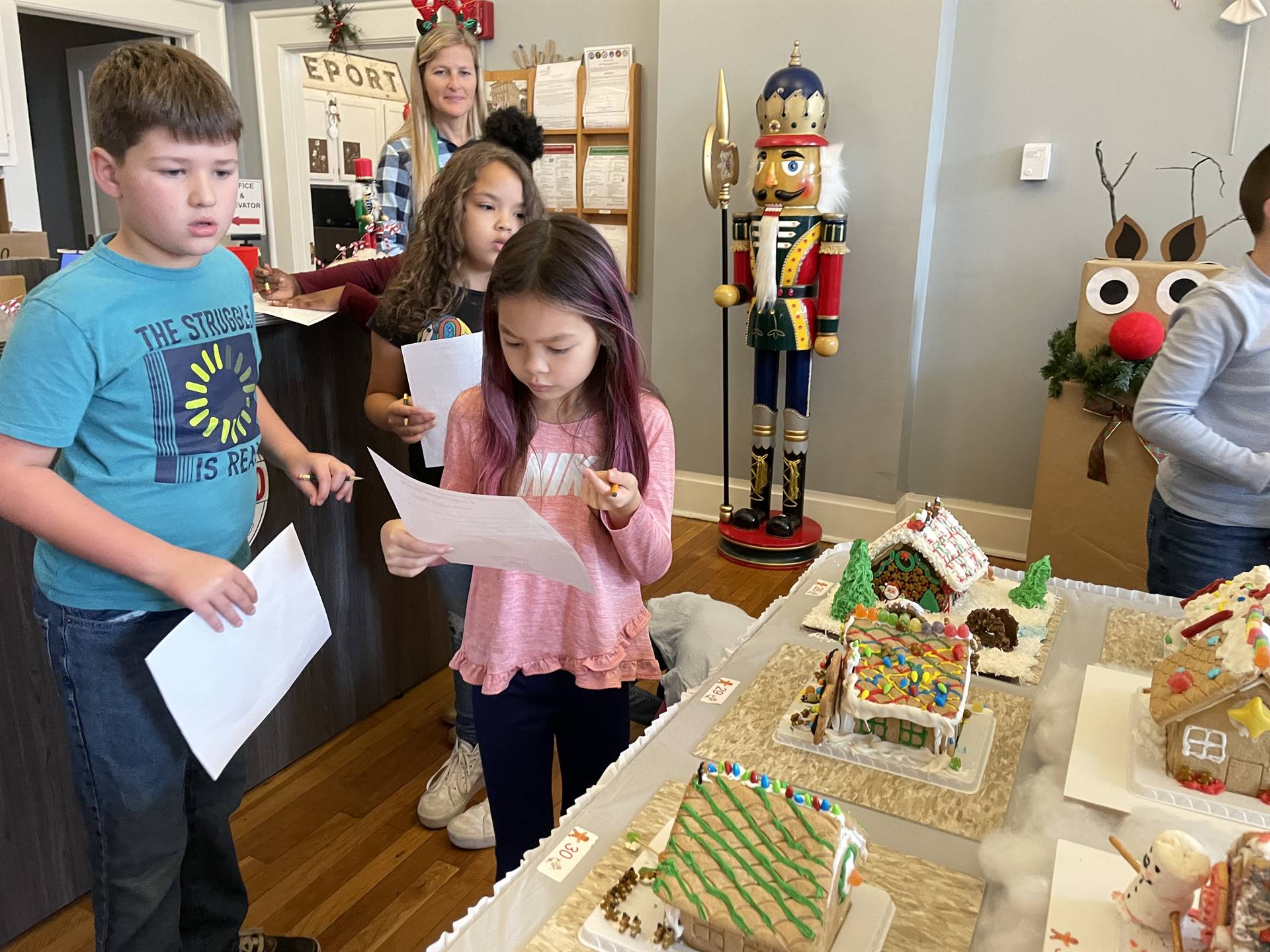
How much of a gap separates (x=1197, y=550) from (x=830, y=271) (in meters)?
1.67

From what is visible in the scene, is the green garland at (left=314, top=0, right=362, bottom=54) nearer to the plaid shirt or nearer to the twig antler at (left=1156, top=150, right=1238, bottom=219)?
the plaid shirt

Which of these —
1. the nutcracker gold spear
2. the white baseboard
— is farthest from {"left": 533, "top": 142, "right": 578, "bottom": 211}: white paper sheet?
the white baseboard

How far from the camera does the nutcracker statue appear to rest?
9.25ft

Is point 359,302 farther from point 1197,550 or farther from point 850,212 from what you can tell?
point 850,212

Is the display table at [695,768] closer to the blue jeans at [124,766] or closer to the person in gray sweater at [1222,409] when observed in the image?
the person in gray sweater at [1222,409]

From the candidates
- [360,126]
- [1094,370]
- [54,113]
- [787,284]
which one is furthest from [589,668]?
[54,113]

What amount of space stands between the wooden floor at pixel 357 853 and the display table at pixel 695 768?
2.52 ft

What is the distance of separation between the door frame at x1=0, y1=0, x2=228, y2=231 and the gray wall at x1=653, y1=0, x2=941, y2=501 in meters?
2.22

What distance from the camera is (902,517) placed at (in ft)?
10.7

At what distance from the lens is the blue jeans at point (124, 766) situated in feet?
3.42

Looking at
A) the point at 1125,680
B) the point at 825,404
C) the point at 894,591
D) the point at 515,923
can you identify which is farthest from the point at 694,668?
the point at 825,404

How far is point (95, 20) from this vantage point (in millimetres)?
3982

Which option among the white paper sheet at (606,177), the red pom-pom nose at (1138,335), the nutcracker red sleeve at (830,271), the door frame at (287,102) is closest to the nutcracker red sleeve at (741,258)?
the nutcracker red sleeve at (830,271)

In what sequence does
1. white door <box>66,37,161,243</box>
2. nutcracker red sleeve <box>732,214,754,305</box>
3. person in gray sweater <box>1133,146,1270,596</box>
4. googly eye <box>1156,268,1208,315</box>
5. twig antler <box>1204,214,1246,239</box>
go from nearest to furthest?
person in gray sweater <box>1133,146,1270,596</box> → googly eye <box>1156,268,1208,315</box> → twig antler <box>1204,214,1246,239</box> → nutcracker red sleeve <box>732,214,754,305</box> → white door <box>66,37,161,243</box>
